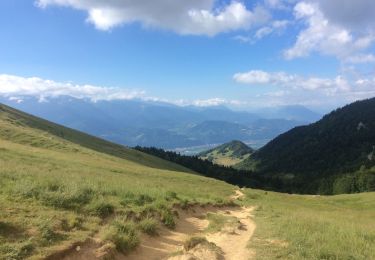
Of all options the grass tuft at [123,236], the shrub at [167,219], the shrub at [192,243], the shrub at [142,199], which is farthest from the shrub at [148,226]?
the shrub at [142,199]

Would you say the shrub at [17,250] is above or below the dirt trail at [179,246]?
above

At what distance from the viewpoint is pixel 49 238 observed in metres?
12.3

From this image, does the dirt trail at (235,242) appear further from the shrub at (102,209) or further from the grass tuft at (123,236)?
the shrub at (102,209)

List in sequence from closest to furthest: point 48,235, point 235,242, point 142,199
Answer: point 48,235 → point 235,242 → point 142,199

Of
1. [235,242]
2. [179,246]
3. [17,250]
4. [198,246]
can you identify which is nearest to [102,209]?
[179,246]

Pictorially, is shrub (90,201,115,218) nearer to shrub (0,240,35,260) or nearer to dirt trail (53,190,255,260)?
dirt trail (53,190,255,260)

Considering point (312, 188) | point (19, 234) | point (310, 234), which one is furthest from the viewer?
point (312, 188)

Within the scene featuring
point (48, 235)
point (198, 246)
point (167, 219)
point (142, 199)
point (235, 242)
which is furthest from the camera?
point (142, 199)

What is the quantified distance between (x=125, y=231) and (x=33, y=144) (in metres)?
52.0

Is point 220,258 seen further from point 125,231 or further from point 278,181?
point 278,181

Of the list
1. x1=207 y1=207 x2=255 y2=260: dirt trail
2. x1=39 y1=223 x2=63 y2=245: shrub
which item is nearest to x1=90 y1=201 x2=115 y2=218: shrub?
x1=39 y1=223 x2=63 y2=245: shrub

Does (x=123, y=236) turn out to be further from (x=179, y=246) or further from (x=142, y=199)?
(x=142, y=199)

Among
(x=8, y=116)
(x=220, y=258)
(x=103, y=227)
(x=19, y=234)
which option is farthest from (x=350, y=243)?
(x=8, y=116)

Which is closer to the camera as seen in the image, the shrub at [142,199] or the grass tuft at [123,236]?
the grass tuft at [123,236]
